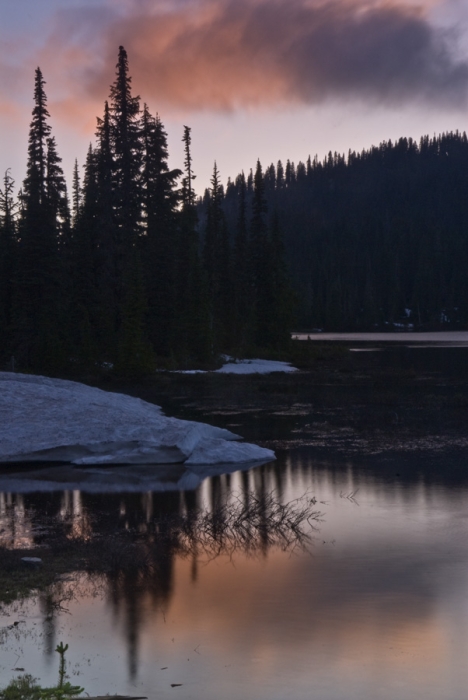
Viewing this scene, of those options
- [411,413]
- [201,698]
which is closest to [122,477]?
[201,698]

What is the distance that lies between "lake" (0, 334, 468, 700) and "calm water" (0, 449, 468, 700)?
2cm

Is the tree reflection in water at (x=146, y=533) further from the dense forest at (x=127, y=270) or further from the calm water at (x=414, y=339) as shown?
the calm water at (x=414, y=339)

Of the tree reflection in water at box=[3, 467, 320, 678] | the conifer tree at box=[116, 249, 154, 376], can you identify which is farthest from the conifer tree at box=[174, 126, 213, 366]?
the tree reflection in water at box=[3, 467, 320, 678]

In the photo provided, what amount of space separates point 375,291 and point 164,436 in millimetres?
147689

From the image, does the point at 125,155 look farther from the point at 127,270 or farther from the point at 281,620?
the point at 281,620

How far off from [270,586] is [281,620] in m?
1.26

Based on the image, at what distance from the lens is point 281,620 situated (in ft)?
29.1

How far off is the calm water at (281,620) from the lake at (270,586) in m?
0.02

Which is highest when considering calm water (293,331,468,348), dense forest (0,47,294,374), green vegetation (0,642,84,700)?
dense forest (0,47,294,374)

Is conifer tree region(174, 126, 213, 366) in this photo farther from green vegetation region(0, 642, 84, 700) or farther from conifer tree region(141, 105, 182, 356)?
green vegetation region(0, 642, 84, 700)

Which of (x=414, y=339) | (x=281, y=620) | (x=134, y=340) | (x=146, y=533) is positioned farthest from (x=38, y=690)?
(x=414, y=339)

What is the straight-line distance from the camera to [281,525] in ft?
43.5

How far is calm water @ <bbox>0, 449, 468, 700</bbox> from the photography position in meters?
7.22

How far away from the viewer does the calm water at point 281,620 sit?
722cm
